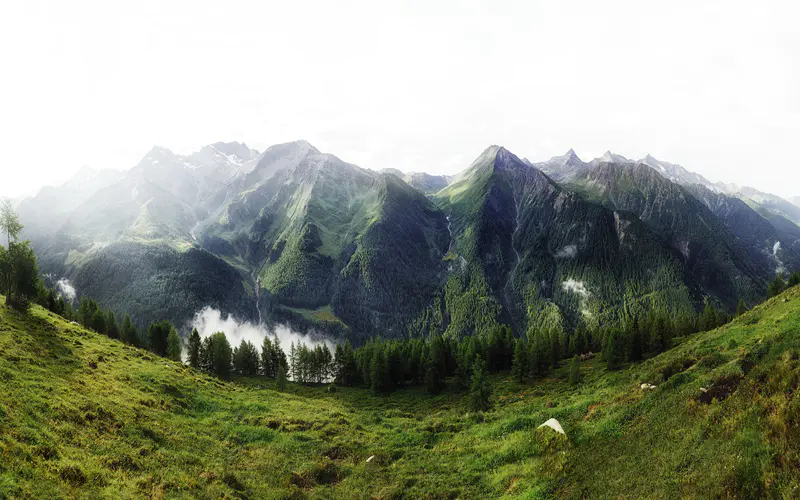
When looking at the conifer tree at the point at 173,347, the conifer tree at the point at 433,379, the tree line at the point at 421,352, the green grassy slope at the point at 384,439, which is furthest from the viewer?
the conifer tree at the point at 433,379

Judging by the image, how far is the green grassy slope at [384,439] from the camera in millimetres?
18078

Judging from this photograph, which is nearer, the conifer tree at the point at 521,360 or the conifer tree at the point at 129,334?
the conifer tree at the point at 521,360

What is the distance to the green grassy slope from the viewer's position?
712 inches

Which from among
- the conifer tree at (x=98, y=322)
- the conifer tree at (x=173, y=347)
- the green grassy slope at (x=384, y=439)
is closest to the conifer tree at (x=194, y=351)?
the conifer tree at (x=173, y=347)

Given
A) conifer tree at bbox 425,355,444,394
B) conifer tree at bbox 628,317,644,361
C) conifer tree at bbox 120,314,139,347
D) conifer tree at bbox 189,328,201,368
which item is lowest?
conifer tree at bbox 425,355,444,394

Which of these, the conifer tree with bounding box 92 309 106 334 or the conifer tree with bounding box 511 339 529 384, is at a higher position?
the conifer tree with bounding box 92 309 106 334

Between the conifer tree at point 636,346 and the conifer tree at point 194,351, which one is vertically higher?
the conifer tree at point 194,351

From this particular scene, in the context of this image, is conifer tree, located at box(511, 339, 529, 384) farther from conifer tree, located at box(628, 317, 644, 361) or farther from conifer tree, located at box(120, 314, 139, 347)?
conifer tree, located at box(120, 314, 139, 347)

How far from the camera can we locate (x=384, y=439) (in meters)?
38.8

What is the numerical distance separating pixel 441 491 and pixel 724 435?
1801 centimetres

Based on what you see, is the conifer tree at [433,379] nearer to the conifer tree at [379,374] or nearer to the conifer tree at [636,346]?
the conifer tree at [379,374]

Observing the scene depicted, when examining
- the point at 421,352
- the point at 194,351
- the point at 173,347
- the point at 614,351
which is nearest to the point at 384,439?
the point at 614,351

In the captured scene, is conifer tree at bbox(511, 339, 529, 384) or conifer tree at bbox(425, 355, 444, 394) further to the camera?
conifer tree at bbox(425, 355, 444, 394)

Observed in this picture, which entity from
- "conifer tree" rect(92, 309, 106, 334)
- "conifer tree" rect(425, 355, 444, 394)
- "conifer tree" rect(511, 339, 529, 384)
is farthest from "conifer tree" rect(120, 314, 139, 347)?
"conifer tree" rect(511, 339, 529, 384)
